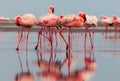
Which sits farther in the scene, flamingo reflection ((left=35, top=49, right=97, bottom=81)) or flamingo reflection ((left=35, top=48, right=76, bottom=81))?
flamingo reflection ((left=35, top=48, right=76, bottom=81))

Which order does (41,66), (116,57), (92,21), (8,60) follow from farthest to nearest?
Answer: (92,21) < (116,57) < (8,60) < (41,66)

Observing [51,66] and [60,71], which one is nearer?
[60,71]

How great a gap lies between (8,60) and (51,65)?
1.20 meters

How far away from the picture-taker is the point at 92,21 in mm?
16797

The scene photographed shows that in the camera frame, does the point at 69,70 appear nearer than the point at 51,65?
Yes

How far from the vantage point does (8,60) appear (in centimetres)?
1137

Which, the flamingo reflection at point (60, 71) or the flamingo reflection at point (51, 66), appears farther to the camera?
the flamingo reflection at point (51, 66)

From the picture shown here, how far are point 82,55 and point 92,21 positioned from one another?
4.13m

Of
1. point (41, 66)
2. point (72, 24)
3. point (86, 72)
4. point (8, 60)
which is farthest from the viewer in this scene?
point (72, 24)

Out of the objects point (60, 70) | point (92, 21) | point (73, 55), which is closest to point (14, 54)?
point (73, 55)

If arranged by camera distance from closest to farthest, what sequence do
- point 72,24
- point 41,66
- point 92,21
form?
1. point 41,66
2. point 72,24
3. point 92,21

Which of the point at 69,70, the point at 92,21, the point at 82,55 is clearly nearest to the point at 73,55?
the point at 82,55

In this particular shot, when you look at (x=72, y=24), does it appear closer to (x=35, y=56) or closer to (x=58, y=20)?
(x=58, y=20)

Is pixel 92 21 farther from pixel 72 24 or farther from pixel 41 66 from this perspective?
pixel 41 66
